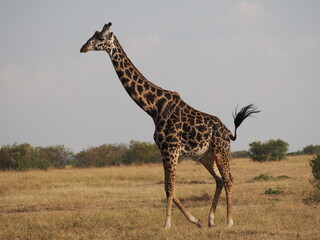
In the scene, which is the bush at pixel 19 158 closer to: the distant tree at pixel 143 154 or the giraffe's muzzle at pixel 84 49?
the distant tree at pixel 143 154

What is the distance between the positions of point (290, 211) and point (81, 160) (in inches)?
1316

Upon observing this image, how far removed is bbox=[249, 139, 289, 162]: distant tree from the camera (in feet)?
132

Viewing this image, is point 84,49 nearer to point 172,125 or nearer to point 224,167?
point 172,125

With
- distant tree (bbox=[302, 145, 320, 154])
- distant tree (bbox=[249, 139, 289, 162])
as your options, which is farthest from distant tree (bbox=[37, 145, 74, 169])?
distant tree (bbox=[302, 145, 320, 154])

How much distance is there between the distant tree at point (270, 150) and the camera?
4019 centimetres

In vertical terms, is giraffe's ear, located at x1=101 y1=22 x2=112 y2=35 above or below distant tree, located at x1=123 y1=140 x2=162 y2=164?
above

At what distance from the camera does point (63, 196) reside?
53.8 feet

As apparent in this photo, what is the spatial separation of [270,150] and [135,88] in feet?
110

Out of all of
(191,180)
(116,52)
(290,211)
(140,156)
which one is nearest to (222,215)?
(290,211)

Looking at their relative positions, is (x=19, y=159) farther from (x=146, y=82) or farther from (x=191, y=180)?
(x=146, y=82)

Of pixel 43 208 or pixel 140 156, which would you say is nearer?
pixel 43 208

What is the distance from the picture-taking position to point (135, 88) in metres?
9.14

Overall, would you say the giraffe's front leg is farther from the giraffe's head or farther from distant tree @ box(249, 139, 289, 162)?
distant tree @ box(249, 139, 289, 162)

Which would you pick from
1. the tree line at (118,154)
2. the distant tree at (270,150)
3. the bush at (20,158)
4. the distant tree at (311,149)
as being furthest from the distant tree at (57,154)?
the distant tree at (311,149)
